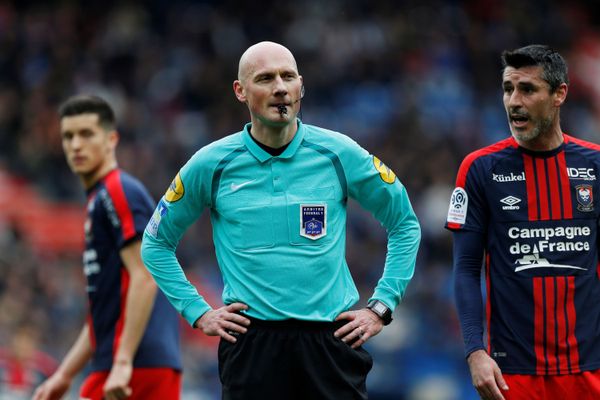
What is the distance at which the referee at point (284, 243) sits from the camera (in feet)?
16.3

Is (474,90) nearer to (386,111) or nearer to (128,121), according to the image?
(386,111)

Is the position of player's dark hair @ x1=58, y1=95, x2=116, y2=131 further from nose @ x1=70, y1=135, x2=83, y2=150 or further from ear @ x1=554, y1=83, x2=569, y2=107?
ear @ x1=554, y1=83, x2=569, y2=107

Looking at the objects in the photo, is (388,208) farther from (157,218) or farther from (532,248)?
(157,218)

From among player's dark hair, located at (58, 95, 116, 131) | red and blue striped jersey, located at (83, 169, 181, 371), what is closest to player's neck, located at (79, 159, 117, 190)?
red and blue striped jersey, located at (83, 169, 181, 371)

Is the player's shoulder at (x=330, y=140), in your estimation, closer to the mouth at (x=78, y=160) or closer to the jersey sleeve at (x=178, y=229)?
the jersey sleeve at (x=178, y=229)

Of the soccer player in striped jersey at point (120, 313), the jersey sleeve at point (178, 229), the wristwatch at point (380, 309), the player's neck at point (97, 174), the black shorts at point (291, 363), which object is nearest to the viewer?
the black shorts at point (291, 363)

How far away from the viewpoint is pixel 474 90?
57.7 ft

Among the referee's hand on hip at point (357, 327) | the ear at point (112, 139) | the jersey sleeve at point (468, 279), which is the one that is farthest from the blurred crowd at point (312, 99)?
the referee's hand on hip at point (357, 327)

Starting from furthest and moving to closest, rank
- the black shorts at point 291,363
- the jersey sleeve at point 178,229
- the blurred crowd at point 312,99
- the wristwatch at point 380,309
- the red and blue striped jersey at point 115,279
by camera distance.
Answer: the blurred crowd at point 312,99 < the red and blue striped jersey at point 115,279 < the jersey sleeve at point 178,229 < the wristwatch at point 380,309 < the black shorts at point 291,363

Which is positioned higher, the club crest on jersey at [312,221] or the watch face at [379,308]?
the club crest on jersey at [312,221]

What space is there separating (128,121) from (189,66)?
1.82 meters

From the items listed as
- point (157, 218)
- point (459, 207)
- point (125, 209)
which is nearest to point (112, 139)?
point (125, 209)

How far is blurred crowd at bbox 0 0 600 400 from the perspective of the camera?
509 inches

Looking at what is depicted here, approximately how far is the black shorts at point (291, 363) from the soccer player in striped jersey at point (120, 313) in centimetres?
152
